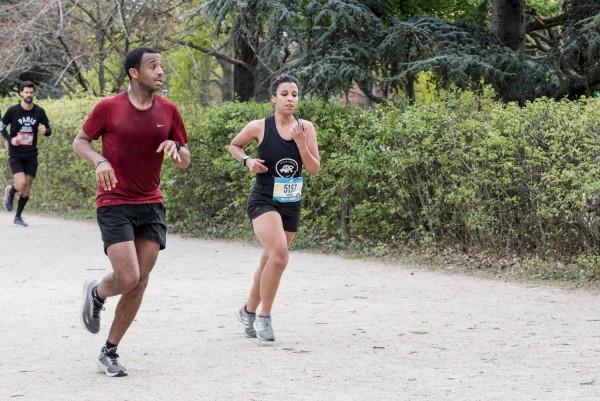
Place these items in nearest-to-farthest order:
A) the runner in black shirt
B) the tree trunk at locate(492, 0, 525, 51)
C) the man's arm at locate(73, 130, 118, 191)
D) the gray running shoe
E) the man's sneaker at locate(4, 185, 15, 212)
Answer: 1. the man's arm at locate(73, 130, 118, 191)
2. the gray running shoe
3. the tree trunk at locate(492, 0, 525, 51)
4. the runner in black shirt
5. the man's sneaker at locate(4, 185, 15, 212)

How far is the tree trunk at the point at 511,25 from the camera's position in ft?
52.5

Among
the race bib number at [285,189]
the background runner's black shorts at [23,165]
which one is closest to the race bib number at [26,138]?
the background runner's black shorts at [23,165]

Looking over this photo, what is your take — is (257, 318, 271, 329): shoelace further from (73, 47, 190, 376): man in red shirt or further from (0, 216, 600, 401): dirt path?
(73, 47, 190, 376): man in red shirt

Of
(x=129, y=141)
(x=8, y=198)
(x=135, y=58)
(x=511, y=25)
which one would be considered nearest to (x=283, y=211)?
(x=129, y=141)

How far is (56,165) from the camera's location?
68.0 feet

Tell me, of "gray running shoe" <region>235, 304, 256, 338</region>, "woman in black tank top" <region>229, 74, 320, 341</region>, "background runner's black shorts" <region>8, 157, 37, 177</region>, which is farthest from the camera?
"background runner's black shorts" <region>8, 157, 37, 177</region>

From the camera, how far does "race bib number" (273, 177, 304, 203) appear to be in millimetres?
7742

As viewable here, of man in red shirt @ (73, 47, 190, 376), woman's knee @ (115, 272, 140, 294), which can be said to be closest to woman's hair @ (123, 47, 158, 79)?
man in red shirt @ (73, 47, 190, 376)

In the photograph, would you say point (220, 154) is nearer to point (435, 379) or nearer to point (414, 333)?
point (414, 333)

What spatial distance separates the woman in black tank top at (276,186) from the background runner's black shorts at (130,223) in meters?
1.15

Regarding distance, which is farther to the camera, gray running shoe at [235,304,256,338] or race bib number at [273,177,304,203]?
gray running shoe at [235,304,256,338]

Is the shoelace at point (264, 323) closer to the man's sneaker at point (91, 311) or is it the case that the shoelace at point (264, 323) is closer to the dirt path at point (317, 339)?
the dirt path at point (317, 339)

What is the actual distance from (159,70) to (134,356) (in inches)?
75.6

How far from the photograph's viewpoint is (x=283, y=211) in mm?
7809
